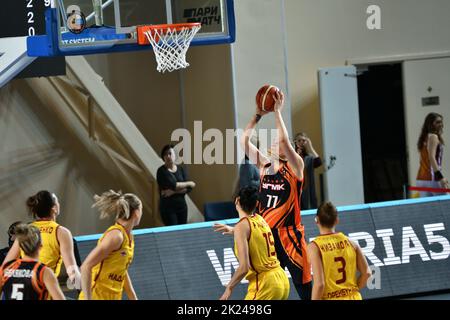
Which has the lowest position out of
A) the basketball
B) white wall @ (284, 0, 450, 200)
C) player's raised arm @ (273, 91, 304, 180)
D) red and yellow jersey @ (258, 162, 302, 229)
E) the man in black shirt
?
the man in black shirt

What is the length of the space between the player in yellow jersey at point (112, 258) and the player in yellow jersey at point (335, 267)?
56.1 inches

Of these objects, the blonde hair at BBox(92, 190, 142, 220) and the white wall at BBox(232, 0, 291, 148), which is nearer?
the blonde hair at BBox(92, 190, 142, 220)

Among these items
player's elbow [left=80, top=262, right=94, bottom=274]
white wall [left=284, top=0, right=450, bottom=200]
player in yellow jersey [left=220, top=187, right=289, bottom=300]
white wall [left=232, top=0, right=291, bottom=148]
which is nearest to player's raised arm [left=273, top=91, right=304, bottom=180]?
player in yellow jersey [left=220, top=187, right=289, bottom=300]

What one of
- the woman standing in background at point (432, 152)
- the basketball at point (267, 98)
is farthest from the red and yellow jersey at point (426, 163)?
the basketball at point (267, 98)

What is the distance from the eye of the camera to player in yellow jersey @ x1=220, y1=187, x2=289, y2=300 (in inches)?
304

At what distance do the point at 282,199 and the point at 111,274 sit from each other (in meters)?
1.94

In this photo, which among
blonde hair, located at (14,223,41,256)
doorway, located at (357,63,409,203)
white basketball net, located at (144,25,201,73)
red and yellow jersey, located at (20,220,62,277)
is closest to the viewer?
blonde hair, located at (14,223,41,256)

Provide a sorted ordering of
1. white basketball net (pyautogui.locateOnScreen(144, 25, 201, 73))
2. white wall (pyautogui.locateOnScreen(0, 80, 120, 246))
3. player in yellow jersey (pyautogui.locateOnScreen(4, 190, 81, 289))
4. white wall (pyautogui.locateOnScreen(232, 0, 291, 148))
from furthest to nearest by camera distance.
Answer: white wall (pyautogui.locateOnScreen(232, 0, 291, 148)) → white wall (pyautogui.locateOnScreen(0, 80, 120, 246)) → white basketball net (pyautogui.locateOnScreen(144, 25, 201, 73)) → player in yellow jersey (pyautogui.locateOnScreen(4, 190, 81, 289))

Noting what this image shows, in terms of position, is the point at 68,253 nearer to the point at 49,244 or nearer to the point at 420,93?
the point at 49,244

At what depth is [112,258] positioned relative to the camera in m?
7.34

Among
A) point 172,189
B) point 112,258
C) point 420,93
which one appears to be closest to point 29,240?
point 112,258

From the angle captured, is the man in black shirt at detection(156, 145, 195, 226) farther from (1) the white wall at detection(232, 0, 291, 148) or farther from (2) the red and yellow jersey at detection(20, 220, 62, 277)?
(2) the red and yellow jersey at detection(20, 220, 62, 277)

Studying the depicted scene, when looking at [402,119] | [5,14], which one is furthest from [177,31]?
[402,119]

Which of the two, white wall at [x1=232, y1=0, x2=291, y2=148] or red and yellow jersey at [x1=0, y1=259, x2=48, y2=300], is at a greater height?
white wall at [x1=232, y1=0, x2=291, y2=148]
